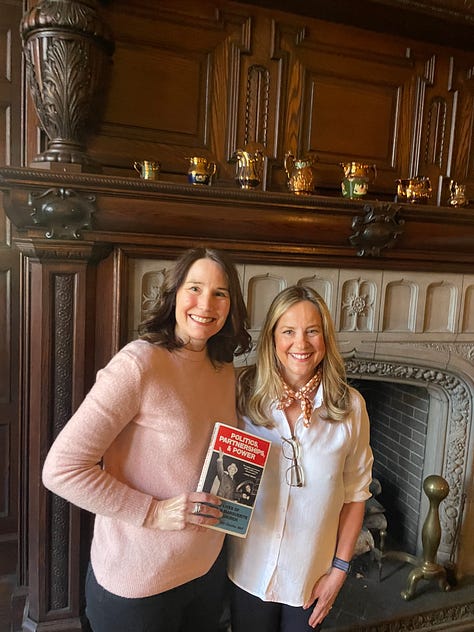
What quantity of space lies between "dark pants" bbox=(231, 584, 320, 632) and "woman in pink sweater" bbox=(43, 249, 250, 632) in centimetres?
15

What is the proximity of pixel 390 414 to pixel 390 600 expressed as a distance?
2.71 ft

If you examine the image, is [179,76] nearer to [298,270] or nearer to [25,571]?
[298,270]

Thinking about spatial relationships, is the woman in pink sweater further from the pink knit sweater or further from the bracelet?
the bracelet

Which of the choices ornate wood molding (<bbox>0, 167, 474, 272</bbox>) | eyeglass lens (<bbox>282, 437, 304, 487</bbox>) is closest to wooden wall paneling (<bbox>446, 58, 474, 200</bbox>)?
ornate wood molding (<bbox>0, 167, 474, 272</bbox>)

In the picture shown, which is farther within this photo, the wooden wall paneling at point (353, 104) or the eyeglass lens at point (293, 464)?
the wooden wall paneling at point (353, 104)

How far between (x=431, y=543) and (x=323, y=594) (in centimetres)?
101

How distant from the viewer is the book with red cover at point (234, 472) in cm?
101

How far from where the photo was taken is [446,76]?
197cm

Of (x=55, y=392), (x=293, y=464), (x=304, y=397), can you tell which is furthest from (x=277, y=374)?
(x=55, y=392)

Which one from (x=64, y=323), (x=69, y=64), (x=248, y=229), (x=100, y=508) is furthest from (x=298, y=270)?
(x=100, y=508)

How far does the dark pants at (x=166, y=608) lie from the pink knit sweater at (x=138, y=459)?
31 millimetres

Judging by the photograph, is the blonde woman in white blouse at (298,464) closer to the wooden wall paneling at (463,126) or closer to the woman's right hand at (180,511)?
the woman's right hand at (180,511)

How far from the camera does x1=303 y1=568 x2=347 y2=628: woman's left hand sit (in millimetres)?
1191

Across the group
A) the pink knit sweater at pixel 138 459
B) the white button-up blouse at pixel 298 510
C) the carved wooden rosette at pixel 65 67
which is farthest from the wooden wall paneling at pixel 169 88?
the white button-up blouse at pixel 298 510
